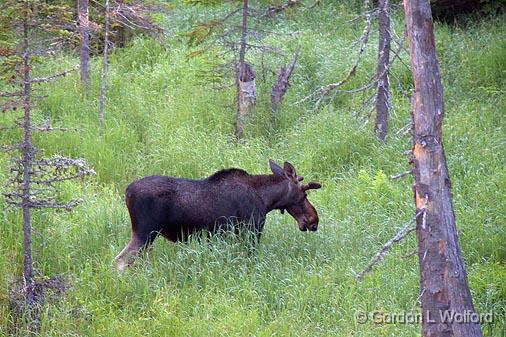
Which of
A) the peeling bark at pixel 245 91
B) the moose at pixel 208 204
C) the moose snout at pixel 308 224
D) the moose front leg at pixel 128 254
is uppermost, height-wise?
the peeling bark at pixel 245 91

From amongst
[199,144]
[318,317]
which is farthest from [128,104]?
[318,317]

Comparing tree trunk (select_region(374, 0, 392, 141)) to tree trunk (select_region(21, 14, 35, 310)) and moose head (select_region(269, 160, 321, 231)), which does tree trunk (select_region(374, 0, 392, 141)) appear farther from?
tree trunk (select_region(21, 14, 35, 310))

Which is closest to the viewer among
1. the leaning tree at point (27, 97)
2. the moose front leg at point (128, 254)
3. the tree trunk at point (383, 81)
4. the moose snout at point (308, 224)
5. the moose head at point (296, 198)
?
the leaning tree at point (27, 97)

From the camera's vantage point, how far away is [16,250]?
11.2 m

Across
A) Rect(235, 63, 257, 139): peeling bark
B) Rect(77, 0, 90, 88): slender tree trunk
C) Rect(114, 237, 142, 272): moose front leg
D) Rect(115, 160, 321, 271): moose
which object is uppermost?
Rect(77, 0, 90, 88): slender tree trunk

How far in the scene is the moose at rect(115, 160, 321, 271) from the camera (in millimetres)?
11070

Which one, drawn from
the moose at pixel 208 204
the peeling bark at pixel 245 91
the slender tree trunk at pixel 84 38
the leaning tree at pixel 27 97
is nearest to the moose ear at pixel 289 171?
the moose at pixel 208 204

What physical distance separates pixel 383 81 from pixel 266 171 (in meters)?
2.54

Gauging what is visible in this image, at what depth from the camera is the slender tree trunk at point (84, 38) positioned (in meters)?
17.5

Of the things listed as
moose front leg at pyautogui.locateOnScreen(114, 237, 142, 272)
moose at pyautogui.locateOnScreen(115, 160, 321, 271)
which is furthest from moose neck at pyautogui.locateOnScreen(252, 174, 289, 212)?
moose front leg at pyautogui.locateOnScreen(114, 237, 142, 272)

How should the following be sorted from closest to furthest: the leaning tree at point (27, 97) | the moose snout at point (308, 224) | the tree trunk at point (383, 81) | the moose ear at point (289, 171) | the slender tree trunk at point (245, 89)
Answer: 1. the leaning tree at point (27, 97)
2. the moose snout at point (308, 224)
3. the moose ear at point (289, 171)
4. the tree trunk at point (383, 81)
5. the slender tree trunk at point (245, 89)

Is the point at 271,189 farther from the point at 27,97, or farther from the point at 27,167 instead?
the point at 27,97

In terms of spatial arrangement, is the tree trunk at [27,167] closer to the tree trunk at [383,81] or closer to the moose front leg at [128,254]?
the moose front leg at [128,254]

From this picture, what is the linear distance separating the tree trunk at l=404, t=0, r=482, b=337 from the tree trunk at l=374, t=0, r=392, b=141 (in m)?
6.53
